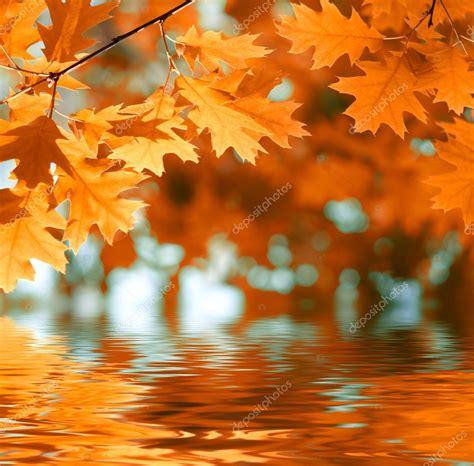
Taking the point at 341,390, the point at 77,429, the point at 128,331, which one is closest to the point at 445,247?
the point at 128,331

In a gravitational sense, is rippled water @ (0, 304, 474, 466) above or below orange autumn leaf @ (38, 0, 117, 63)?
below

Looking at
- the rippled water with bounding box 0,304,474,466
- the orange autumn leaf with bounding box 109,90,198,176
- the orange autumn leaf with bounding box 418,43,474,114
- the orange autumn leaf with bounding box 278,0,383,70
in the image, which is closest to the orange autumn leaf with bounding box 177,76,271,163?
the orange autumn leaf with bounding box 109,90,198,176

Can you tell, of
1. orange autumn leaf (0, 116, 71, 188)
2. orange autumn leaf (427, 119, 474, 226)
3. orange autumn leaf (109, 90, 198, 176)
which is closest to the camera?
orange autumn leaf (0, 116, 71, 188)

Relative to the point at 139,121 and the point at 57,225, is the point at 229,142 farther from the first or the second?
the point at 57,225

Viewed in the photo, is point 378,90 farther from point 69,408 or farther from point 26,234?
point 69,408

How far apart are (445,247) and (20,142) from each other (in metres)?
4.36

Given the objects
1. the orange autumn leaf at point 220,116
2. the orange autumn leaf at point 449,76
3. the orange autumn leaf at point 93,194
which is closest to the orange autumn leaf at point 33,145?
the orange autumn leaf at point 93,194

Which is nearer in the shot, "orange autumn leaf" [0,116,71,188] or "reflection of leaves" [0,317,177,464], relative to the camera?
"orange autumn leaf" [0,116,71,188]

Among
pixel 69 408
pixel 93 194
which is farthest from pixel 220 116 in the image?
pixel 69 408

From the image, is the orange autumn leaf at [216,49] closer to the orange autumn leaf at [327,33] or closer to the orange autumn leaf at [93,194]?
the orange autumn leaf at [327,33]

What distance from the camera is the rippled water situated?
1.26 metres

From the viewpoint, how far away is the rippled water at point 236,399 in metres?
1.26

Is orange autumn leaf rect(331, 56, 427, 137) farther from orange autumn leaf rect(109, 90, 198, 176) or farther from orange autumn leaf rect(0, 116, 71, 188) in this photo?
orange autumn leaf rect(0, 116, 71, 188)

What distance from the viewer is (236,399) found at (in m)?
1.71
